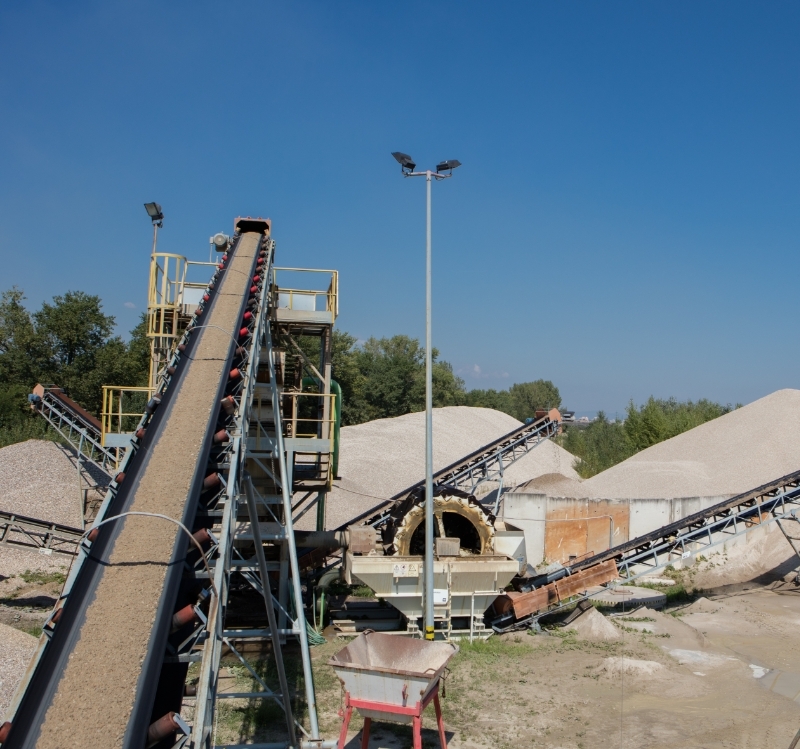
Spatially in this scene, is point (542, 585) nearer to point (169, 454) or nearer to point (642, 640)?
point (642, 640)

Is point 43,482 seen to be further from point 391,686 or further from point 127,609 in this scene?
point 127,609

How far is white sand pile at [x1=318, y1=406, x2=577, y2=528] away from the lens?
31.6m

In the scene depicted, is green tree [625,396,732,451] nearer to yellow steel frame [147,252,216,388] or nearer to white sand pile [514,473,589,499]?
white sand pile [514,473,589,499]

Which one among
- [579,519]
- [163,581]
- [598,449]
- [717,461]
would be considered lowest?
[579,519]

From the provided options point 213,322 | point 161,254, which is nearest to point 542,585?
point 213,322

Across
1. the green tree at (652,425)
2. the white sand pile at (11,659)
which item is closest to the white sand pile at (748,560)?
the white sand pile at (11,659)

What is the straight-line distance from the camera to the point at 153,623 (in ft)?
18.4

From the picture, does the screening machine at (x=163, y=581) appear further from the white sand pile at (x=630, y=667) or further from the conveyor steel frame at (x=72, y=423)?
the conveyor steel frame at (x=72, y=423)

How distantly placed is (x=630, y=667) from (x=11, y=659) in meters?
10.6

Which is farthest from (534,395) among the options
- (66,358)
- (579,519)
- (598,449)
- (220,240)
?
(220,240)

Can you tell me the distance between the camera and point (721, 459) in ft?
116

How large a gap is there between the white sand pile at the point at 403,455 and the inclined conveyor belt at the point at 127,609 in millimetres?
17849

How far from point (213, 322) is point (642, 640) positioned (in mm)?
11310

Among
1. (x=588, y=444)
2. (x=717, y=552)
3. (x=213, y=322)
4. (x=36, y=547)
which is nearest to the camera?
(x=213, y=322)
